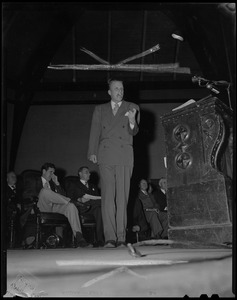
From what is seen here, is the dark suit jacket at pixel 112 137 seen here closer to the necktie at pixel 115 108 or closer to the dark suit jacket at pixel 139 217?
the necktie at pixel 115 108

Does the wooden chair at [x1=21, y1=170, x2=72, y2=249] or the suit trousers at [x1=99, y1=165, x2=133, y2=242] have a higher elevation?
the suit trousers at [x1=99, y1=165, x2=133, y2=242]

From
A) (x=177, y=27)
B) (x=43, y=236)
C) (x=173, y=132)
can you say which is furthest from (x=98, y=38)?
(x=173, y=132)

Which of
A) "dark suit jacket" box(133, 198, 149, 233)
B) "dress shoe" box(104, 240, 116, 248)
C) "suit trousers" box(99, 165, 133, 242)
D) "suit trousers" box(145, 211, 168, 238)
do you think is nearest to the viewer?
"dress shoe" box(104, 240, 116, 248)

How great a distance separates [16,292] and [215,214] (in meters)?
1.49

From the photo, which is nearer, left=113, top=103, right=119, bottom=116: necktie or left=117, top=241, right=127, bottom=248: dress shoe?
left=117, top=241, right=127, bottom=248: dress shoe

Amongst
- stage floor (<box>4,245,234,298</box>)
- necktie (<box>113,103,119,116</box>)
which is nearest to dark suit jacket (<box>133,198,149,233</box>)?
necktie (<box>113,103,119,116</box>)

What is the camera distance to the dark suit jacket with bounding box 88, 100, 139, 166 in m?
4.14

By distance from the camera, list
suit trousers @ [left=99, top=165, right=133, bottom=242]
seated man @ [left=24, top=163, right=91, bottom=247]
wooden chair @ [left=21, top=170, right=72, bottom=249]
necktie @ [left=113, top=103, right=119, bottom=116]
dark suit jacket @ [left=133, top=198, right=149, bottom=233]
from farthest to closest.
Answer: dark suit jacket @ [left=133, top=198, right=149, bottom=233] < wooden chair @ [left=21, top=170, right=72, bottom=249] < seated man @ [left=24, top=163, right=91, bottom=247] < necktie @ [left=113, top=103, right=119, bottom=116] < suit trousers @ [left=99, top=165, right=133, bottom=242]

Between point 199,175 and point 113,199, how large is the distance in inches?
42.6

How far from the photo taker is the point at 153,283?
2396 mm

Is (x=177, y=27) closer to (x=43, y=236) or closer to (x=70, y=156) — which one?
(x=70, y=156)

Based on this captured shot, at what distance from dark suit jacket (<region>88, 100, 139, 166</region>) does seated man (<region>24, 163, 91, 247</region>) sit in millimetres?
1558

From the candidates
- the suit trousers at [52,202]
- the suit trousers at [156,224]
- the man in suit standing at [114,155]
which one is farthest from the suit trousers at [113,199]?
the suit trousers at [156,224]

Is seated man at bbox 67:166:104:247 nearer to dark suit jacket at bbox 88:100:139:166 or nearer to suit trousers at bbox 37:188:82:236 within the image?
suit trousers at bbox 37:188:82:236
